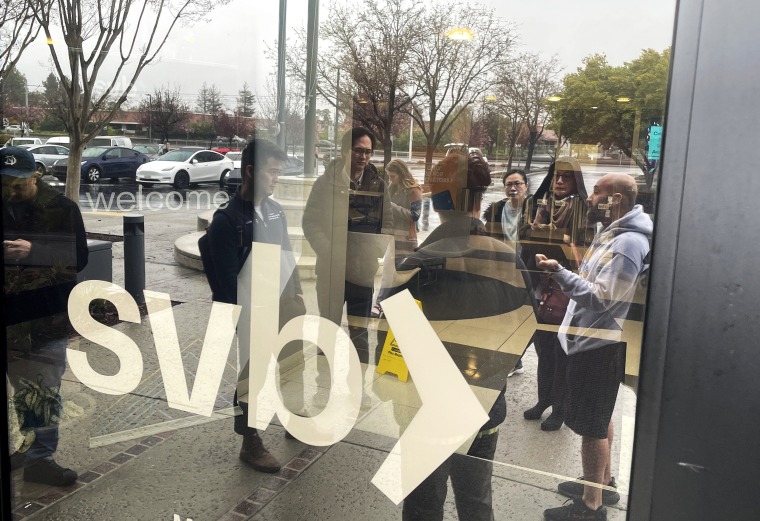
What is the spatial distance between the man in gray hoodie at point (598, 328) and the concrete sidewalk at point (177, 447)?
52cm

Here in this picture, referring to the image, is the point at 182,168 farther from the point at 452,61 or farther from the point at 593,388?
the point at 593,388

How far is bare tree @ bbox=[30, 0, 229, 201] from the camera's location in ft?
6.01

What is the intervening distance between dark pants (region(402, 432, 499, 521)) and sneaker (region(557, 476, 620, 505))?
0.17 metres

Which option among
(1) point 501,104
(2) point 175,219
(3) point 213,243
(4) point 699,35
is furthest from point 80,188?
(4) point 699,35

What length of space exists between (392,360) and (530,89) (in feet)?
2.47

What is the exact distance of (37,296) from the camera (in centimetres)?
190

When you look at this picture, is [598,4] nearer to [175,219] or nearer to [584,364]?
[584,364]

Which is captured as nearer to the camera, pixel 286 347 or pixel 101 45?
pixel 101 45

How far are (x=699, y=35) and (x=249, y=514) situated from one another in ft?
5.33

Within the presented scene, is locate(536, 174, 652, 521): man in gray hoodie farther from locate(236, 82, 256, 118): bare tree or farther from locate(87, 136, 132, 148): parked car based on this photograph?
locate(87, 136, 132, 148): parked car

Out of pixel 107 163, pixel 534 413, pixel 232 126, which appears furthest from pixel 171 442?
pixel 534 413

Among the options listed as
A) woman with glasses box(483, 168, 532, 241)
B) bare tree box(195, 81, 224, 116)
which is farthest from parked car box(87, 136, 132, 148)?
woman with glasses box(483, 168, 532, 241)

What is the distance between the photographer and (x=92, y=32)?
1.84 meters

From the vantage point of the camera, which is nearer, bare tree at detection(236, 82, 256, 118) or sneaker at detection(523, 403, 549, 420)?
sneaker at detection(523, 403, 549, 420)
